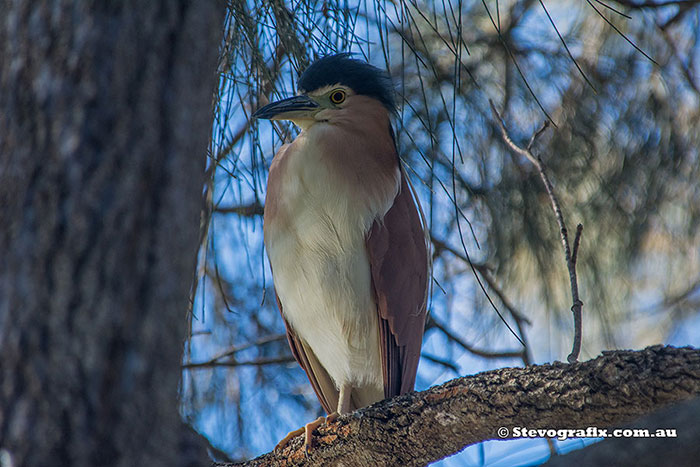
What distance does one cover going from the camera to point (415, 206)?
1863mm

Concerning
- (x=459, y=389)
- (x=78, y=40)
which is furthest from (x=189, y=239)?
(x=459, y=389)

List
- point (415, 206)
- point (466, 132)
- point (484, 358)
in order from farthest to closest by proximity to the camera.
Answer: point (466, 132) < point (484, 358) < point (415, 206)

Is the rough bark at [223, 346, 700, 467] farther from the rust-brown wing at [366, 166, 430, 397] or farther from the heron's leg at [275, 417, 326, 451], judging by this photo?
the rust-brown wing at [366, 166, 430, 397]

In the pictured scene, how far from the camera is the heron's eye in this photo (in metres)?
1.83

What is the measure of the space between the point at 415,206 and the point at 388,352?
391mm

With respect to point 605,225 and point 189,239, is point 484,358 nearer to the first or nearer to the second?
point 605,225

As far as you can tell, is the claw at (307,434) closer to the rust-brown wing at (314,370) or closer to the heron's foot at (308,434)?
the heron's foot at (308,434)

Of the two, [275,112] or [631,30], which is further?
[631,30]

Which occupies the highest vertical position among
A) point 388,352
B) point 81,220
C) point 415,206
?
point 415,206

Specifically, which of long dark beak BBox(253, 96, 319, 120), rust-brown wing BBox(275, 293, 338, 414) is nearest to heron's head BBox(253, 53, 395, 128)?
long dark beak BBox(253, 96, 319, 120)

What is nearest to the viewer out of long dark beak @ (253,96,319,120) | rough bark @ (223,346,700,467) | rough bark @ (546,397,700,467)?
rough bark @ (546,397,700,467)

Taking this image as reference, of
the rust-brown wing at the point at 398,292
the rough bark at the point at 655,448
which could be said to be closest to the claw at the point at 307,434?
the rust-brown wing at the point at 398,292

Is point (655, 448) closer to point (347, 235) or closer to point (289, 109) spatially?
point (347, 235)

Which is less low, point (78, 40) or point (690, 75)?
point (690, 75)
